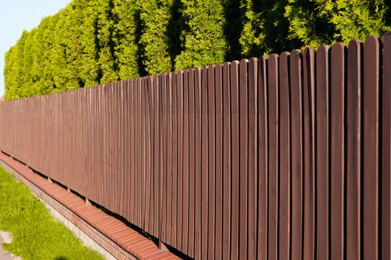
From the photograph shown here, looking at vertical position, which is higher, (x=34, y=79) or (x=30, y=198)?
(x=34, y=79)

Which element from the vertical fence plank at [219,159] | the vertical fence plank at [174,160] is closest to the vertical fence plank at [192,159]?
the vertical fence plank at [174,160]

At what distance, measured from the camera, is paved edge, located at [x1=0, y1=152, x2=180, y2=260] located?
427 cm

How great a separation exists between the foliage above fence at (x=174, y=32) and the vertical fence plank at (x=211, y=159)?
1391 mm

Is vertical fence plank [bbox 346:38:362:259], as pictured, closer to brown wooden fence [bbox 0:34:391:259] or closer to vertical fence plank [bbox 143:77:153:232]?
brown wooden fence [bbox 0:34:391:259]

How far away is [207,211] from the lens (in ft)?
11.2

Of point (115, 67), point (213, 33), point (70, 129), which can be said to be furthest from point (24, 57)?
point (213, 33)

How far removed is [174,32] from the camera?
7.91m

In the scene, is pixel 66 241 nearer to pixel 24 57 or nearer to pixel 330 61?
pixel 330 61

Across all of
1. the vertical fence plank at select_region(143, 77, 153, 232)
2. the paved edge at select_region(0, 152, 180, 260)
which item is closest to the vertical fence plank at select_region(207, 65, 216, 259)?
the paved edge at select_region(0, 152, 180, 260)

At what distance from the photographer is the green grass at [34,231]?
5332 mm

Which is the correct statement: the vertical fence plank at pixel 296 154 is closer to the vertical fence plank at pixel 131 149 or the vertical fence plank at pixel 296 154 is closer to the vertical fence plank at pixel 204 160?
the vertical fence plank at pixel 204 160

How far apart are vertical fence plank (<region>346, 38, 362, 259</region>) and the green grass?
370 centimetres

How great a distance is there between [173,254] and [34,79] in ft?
50.9

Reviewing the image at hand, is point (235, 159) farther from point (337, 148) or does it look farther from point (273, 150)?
point (337, 148)
